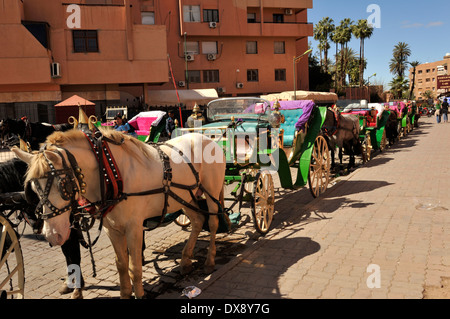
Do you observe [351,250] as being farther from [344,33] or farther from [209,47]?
[344,33]

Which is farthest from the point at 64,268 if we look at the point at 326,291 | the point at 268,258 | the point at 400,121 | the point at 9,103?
the point at 9,103

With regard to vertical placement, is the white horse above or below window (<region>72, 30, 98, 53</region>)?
below

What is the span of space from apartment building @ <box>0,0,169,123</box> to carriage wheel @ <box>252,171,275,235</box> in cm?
2377

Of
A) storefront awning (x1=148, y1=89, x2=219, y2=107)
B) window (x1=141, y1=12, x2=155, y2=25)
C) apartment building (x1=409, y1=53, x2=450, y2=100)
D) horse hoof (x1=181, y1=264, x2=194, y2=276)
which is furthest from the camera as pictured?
apartment building (x1=409, y1=53, x2=450, y2=100)

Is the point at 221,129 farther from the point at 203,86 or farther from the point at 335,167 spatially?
the point at 203,86

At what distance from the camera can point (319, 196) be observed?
9070 mm

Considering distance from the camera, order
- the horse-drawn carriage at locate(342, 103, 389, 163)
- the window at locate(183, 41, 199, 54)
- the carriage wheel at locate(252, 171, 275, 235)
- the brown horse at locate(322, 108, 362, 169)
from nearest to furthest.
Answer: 1. the carriage wheel at locate(252, 171, 275, 235)
2. the brown horse at locate(322, 108, 362, 169)
3. the horse-drawn carriage at locate(342, 103, 389, 163)
4. the window at locate(183, 41, 199, 54)

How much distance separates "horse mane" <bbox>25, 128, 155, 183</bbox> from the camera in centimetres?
330

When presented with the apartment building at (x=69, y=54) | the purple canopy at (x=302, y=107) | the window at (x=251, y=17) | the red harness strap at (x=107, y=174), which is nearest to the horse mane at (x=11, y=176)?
the red harness strap at (x=107, y=174)

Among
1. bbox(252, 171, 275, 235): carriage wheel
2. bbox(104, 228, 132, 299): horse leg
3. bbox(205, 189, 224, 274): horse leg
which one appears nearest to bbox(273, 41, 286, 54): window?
bbox(252, 171, 275, 235): carriage wheel

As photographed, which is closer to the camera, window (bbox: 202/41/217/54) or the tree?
window (bbox: 202/41/217/54)

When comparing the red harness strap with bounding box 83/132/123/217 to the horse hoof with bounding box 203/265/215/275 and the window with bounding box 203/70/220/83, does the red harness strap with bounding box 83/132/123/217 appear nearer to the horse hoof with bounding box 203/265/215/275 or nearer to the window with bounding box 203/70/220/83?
the horse hoof with bounding box 203/265/215/275
